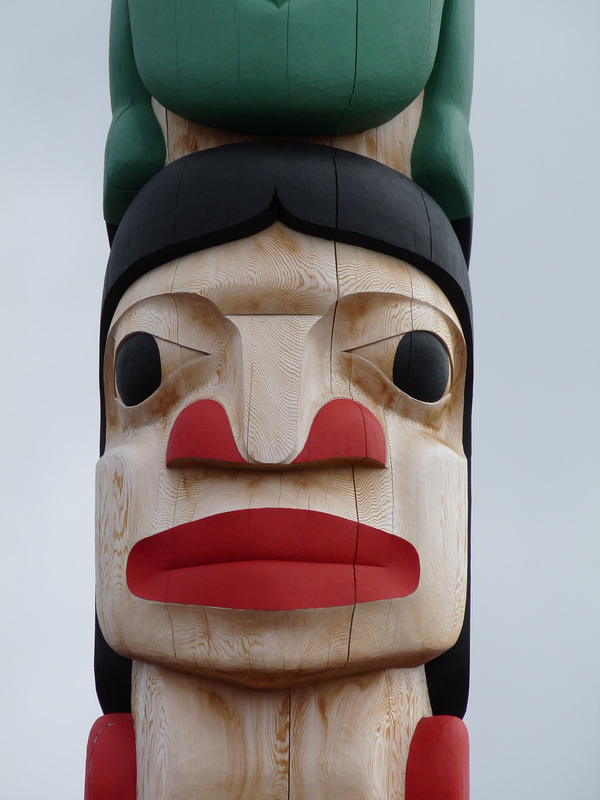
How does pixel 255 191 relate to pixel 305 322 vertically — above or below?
above

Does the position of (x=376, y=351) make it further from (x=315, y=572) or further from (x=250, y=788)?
(x=250, y=788)

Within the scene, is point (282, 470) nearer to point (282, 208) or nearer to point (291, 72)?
point (282, 208)

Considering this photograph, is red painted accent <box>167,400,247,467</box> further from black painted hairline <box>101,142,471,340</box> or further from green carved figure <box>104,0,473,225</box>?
green carved figure <box>104,0,473,225</box>

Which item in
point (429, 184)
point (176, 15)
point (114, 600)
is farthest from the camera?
point (429, 184)

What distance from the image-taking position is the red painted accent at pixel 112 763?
3.31 metres

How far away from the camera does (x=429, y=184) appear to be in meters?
3.83

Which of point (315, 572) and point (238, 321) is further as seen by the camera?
point (238, 321)

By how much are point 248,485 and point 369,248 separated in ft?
2.85

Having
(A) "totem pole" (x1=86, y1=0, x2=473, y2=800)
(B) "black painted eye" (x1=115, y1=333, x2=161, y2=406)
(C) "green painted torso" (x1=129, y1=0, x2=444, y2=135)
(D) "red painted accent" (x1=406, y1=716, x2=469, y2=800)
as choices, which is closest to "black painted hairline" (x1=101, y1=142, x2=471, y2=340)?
(A) "totem pole" (x1=86, y1=0, x2=473, y2=800)

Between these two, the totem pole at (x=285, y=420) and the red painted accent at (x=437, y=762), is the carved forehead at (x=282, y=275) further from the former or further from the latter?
the red painted accent at (x=437, y=762)

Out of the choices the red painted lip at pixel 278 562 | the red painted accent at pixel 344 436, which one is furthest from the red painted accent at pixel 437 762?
the red painted accent at pixel 344 436

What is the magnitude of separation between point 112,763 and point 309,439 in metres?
1.19

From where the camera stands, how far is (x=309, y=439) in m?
3.15

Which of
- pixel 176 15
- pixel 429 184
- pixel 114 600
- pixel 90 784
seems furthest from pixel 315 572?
pixel 176 15
